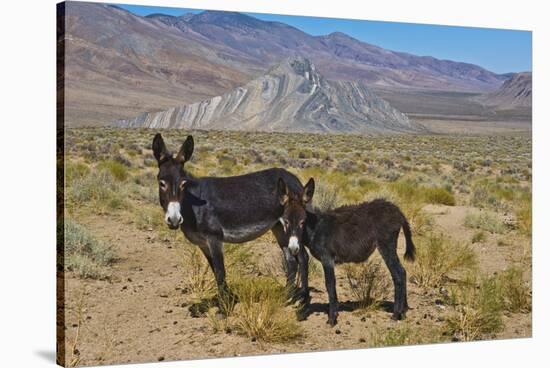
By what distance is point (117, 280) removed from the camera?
1085 centimetres

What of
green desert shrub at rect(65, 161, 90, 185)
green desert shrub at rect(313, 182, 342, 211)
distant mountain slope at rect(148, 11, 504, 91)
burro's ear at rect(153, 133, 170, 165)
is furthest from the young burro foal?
distant mountain slope at rect(148, 11, 504, 91)

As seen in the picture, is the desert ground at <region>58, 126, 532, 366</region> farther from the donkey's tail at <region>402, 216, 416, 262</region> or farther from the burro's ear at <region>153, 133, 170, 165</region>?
the burro's ear at <region>153, 133, 170, 165</region>

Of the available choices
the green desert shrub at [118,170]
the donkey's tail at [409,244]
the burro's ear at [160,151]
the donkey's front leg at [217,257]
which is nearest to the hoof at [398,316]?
the donkey's tail at [409,244]

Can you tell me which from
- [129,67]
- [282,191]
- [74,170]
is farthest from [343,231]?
[129,67]

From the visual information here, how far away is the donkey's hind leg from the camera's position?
33.4 ft

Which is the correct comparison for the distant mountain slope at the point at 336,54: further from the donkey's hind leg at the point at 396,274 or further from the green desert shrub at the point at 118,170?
the donkey's hind leg at the point at 396,274

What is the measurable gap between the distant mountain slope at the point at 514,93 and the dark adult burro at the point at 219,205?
477 cm

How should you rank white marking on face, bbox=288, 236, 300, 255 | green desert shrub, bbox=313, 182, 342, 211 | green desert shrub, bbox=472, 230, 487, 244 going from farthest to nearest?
green desert shrub, bbox=472, 230, 487, 244 → green desert shrub, bbox=313, 182, 342, 211 → white marking on face, bbox=288, 236, 300, 255

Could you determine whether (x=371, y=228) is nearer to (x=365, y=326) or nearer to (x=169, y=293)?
(x=365, y=326)

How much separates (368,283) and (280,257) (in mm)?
1318

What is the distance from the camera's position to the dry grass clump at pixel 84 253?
9594 millimetres

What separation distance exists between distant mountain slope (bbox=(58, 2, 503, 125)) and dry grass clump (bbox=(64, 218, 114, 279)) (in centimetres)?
141

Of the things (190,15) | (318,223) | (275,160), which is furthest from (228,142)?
(318,223)

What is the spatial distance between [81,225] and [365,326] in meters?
4.13
